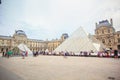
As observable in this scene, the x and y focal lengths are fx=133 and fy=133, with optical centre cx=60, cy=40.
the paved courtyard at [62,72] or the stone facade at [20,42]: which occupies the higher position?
the stone facade at [20,42]

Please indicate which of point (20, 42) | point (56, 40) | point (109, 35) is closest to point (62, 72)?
point (109, 35)

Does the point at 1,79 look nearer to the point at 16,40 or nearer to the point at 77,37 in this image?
the point at 77,37

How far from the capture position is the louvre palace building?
46487 millimetres

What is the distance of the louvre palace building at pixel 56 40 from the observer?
153 feet

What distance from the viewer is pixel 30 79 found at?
4543 millimetres

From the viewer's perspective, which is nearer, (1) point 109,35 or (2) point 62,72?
(2) point 62,72

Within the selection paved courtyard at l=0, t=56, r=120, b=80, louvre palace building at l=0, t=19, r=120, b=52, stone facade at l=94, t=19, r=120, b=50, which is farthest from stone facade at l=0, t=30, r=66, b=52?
paved courtyard at l=0, t=56, r=120, b=80

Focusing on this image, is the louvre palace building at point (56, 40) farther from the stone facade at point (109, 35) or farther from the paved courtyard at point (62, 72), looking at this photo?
the paved courtyard at point (62, 72)

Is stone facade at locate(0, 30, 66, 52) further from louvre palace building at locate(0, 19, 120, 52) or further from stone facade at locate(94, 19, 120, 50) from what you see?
stone facade at locate(94, 19, 120, 50)

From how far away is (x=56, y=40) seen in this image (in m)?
76.1

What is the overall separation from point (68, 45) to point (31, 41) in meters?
54.4

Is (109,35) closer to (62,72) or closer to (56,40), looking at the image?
(56,40)

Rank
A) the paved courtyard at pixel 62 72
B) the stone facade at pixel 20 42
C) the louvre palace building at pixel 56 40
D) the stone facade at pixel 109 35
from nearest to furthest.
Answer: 1. the paved courtyard at pixel 62 72
2. the stone facade at pixel 109 35
3. the louvre palace building at pixel 56 40
4. the stone facade at pixel 20 42

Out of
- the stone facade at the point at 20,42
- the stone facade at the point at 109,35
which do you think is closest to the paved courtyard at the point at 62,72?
the stone facade at the point at 109,35
